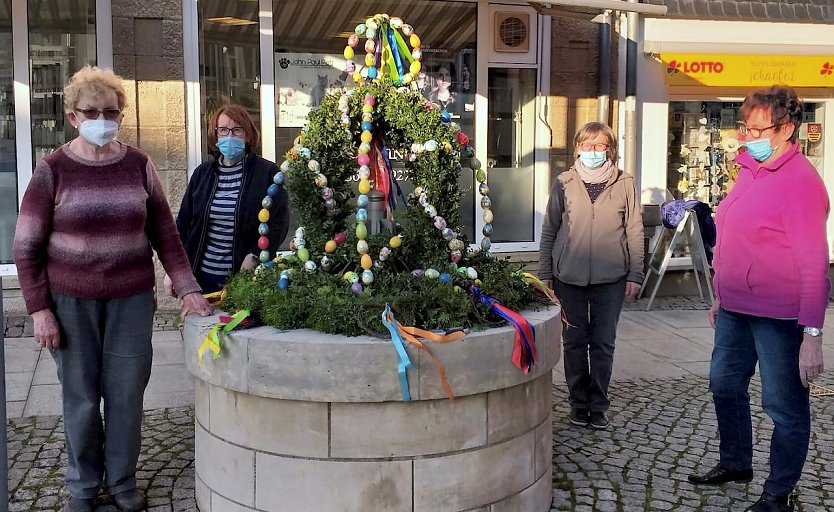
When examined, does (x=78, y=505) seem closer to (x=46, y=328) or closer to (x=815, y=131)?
(x=46, y=328)

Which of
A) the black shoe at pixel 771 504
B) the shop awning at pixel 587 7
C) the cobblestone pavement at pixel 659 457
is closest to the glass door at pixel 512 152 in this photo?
the shop awning at pixel 587 7

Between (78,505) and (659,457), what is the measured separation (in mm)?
2745

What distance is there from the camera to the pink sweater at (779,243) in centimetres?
327

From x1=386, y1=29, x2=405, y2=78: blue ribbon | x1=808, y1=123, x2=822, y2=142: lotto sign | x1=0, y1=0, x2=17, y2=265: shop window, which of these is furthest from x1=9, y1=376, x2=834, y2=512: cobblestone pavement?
x1=808, y1=123, x2=822, y2=142: lotto sign

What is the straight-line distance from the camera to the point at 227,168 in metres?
4.27

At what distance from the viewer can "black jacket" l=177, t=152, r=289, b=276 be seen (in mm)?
4164

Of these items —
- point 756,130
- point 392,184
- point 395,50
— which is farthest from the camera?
point 392,184

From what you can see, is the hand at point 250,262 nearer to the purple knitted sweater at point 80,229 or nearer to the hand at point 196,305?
the hand at point 196,305

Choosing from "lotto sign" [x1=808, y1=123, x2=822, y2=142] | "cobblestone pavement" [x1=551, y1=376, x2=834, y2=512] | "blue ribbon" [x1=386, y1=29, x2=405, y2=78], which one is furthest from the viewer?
"lotto sign" [x1=808, y1=123, x2=822, y2=142]

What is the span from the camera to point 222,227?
4.18 m

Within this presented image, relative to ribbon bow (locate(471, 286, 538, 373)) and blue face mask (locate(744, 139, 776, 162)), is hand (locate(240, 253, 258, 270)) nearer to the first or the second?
ribbon bow (locate(471, 286, 538, 373))

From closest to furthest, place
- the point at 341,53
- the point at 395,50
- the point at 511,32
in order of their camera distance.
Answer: the point at 395,50 → the point at 341,53 → the point at 511,32

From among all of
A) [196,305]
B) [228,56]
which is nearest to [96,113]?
[196,305]

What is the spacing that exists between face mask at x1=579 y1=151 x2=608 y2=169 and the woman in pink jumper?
954mm
